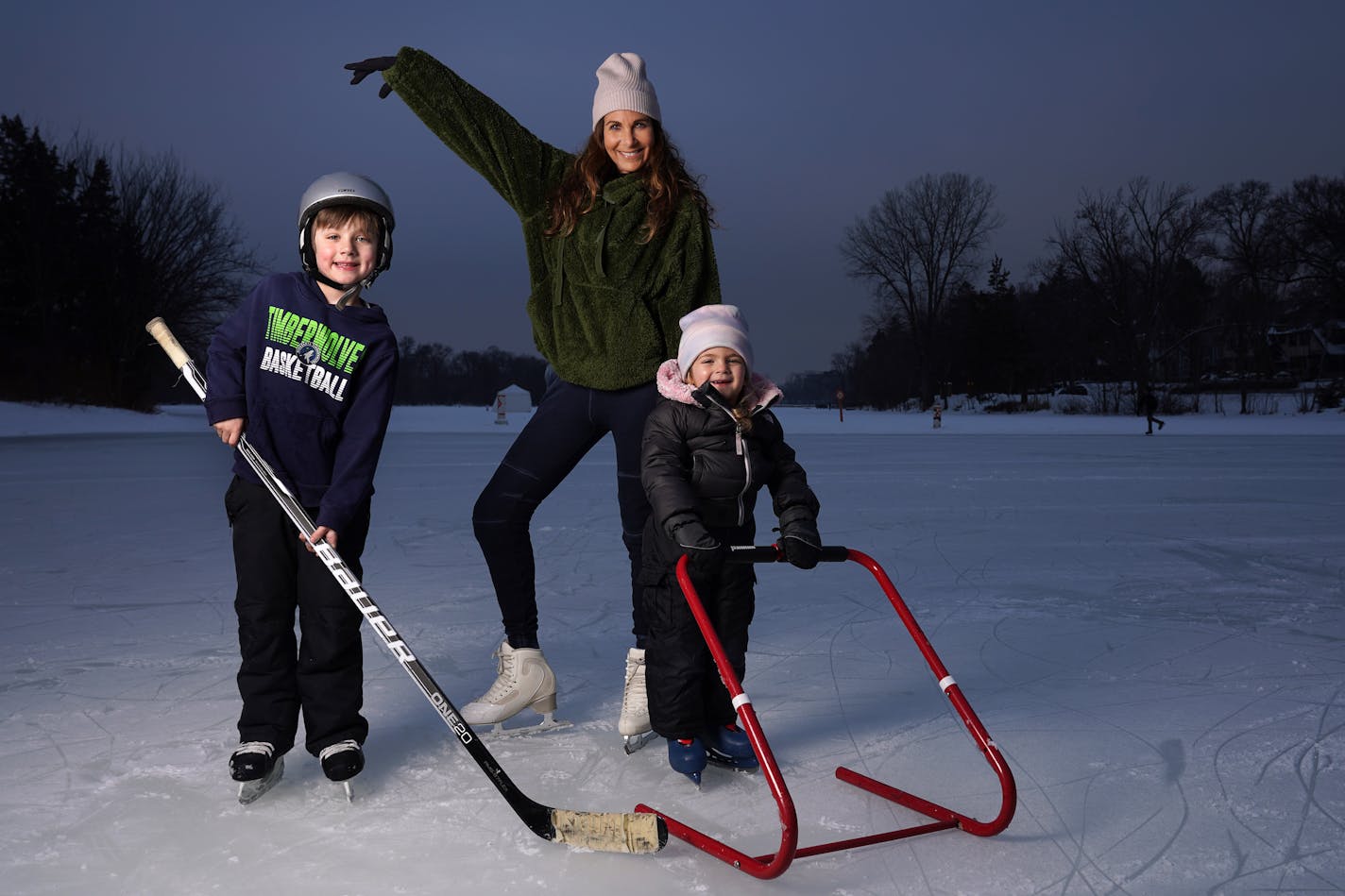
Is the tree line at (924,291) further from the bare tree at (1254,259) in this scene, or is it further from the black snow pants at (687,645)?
the black snow pants at (687,645)

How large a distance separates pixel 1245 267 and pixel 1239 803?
42.1 meters

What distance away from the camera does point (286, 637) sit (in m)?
2.27

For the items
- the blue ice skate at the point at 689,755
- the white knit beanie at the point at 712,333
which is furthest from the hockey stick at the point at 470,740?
the white knit beanie at the point at 712,333

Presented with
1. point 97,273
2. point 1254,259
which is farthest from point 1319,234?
point 97,273

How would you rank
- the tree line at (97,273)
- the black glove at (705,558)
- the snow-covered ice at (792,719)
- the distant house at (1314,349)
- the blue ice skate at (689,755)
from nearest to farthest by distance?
the snow-covered ice at (792,719) → the black glove at (705,558) → the blue ice skate at (689,755) → the tree line at (97,273) → the distant house at (1314,349)

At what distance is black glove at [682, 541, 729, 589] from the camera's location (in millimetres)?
2008

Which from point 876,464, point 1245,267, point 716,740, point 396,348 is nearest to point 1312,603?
point 716,740

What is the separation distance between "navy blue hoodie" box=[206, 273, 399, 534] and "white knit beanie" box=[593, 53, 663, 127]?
805 millimetres

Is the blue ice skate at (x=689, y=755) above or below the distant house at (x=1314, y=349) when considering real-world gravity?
below

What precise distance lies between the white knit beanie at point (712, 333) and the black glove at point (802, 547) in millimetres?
428

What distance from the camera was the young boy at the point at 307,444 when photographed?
7.33 feet

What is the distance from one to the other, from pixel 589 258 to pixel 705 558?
897mm

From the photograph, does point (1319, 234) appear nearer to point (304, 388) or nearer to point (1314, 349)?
point (1314, 349)

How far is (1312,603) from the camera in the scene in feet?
12.9
